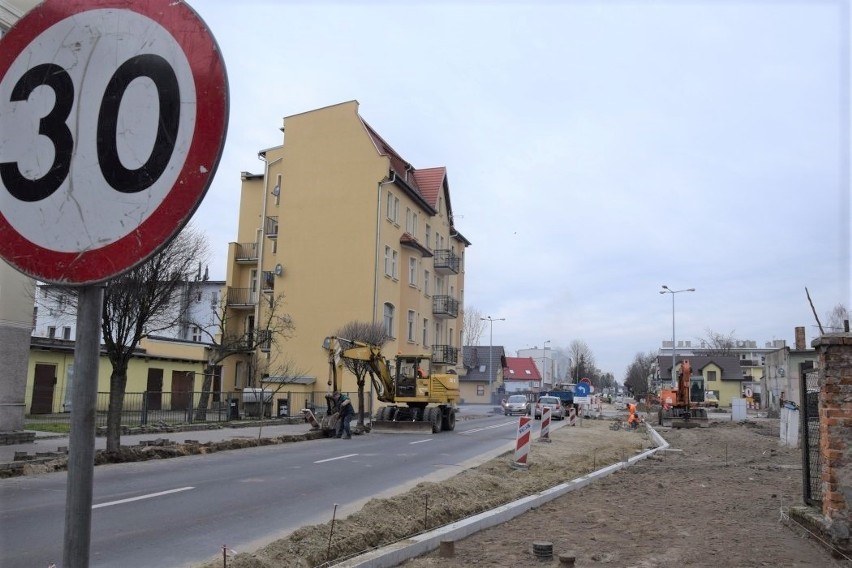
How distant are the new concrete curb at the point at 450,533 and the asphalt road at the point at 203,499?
1757mm

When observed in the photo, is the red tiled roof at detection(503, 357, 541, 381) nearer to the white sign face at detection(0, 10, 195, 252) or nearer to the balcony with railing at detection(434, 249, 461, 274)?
the balcony with railing at detection(434, 249, 461, 274)

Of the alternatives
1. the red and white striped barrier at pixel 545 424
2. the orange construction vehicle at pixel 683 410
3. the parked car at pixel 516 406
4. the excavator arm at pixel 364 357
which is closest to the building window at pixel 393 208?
the excavator arm at pixel 364 357

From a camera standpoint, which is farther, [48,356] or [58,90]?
[48,356]

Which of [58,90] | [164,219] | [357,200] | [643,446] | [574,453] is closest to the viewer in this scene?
[164,219]

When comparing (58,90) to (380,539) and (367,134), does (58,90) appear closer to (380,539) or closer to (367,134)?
(380,539)

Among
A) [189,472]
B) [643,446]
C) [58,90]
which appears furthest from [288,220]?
[58,90]

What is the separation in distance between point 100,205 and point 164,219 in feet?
0.67

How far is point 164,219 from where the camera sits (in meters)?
1.79

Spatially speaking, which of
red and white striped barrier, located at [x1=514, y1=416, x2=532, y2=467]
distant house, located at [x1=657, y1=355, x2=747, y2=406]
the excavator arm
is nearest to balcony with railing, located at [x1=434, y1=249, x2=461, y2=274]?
the excavator arm

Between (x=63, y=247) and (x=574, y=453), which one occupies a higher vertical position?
(x=63, y=247)

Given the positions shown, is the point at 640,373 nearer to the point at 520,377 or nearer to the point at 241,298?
the point at 520,377

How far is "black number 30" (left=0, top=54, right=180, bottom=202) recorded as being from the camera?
6.06 ft

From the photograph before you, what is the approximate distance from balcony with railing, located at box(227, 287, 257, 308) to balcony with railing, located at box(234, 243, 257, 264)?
1.81 meters

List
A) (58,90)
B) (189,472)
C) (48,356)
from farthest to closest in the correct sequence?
(48,356) → (189,472) → (58,90)
